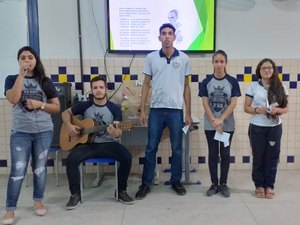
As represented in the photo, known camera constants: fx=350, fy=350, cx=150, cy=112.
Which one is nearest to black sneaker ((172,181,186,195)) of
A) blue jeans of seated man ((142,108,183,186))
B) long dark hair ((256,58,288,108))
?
blue jeans of seated man ((142,108,183,186))

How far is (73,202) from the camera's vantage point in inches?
117

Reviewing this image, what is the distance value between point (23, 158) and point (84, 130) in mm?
589

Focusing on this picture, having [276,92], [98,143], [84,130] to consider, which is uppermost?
[276,92]

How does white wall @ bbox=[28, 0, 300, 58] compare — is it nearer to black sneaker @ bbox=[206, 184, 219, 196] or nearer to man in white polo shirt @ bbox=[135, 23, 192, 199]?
man in white polo shirt @ bbox=[135, 23, 192, 199]

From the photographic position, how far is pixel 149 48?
12.5ft

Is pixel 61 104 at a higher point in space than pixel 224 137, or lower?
higher

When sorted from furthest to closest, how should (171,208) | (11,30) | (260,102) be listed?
(11,30) < (260,102) < (171,208)

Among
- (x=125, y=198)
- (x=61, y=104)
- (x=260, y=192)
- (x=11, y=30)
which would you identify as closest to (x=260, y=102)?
(x=260, y=192)

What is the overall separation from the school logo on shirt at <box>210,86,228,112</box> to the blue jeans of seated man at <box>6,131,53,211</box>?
4.73 feet

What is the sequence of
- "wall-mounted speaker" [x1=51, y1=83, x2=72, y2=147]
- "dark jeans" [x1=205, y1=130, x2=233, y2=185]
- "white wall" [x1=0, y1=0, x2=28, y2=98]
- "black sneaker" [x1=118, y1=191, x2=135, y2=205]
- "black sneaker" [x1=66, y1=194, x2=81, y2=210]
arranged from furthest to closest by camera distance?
"white wall" [x1=0, y1=0, x2=28, y2=98] < "wall-mounted speaker" [x1=51, y1=83, x2=72, y2=147] < "dark jeans" [x1=205, y1=130, x2=233, y2=185] < "black sneaker" [x1=118, y1=191, x2=135, y2=205] < "black sneaker" [x1=66, y1=194, x2=81, y2=210]

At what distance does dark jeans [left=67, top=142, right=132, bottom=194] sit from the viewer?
2990 millimetres

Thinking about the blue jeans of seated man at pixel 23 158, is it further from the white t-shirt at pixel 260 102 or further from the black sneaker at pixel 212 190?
the white t-shirt at pixel 260 102

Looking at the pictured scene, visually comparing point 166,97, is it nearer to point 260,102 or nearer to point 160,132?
point 160,132

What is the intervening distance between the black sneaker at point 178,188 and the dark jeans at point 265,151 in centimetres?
67
